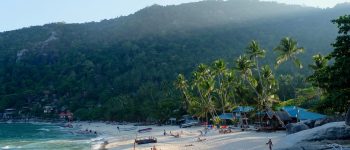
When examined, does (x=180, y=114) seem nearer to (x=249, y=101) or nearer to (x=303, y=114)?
(x=249, y=101)

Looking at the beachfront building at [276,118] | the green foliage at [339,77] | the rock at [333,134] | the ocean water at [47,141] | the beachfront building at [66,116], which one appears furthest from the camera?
the beachfront building at [66,116]

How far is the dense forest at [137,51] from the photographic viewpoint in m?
106

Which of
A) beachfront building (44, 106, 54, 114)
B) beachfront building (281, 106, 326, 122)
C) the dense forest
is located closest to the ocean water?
beachfront building (281, 106, 326, 122)

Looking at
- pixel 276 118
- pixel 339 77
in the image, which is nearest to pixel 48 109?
pixel 276 118

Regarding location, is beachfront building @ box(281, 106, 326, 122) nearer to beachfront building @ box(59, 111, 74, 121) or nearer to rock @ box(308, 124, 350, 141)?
rock @ box(308, 124, 350, 141)

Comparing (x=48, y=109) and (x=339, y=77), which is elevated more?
(x=339, y=77)

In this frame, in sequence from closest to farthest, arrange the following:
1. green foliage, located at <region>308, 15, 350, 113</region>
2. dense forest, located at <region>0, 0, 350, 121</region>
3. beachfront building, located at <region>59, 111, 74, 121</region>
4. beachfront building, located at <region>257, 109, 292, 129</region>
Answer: green foliage, located at <region>308, 15, 350, 113</region> → beachfront building, located at <region>257, 109, 292, 129</region> → dense forest, located at <region>0, 0, 350, 121</region> → beachfront building, located at <region>59, 111, 74, 121</region>

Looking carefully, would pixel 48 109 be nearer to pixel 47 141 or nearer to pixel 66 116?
pixel 66 116

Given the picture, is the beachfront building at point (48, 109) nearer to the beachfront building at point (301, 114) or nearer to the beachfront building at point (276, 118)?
the beachfront building at point (276, 118)

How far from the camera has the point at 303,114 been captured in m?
40.8

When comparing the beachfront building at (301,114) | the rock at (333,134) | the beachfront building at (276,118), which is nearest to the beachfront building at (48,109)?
the beachfront building at (276,118)

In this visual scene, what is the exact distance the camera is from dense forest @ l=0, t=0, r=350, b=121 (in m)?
106

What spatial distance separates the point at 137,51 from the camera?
138750mm

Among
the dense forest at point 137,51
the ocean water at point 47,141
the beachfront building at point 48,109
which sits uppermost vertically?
the dense forest at point 137,51
